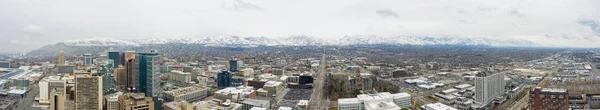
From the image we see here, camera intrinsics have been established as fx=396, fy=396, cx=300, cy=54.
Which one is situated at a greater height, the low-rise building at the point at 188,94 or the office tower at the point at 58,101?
the office tower at the point at 58,101

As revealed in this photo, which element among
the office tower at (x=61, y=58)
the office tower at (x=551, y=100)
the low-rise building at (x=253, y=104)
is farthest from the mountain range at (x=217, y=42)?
the office tower at (x=551, y=100)

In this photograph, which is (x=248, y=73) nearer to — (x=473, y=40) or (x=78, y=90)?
(x=78, y=90)

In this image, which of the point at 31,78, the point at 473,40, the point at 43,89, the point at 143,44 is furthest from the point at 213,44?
the point at 473,40

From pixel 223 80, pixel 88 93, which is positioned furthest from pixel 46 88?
pixel 223 80

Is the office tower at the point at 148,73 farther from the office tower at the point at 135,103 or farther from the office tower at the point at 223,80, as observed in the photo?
the office tower at the point at 135,103

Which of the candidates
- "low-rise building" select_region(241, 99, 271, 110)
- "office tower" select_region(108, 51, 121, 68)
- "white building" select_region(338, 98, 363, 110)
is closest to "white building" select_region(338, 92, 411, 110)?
"white building" select_region(338, 98, 363, 110)

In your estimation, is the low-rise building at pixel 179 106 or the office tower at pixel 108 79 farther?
the office tower at pixel 108 79

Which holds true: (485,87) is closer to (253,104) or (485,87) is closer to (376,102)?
(376,102)
